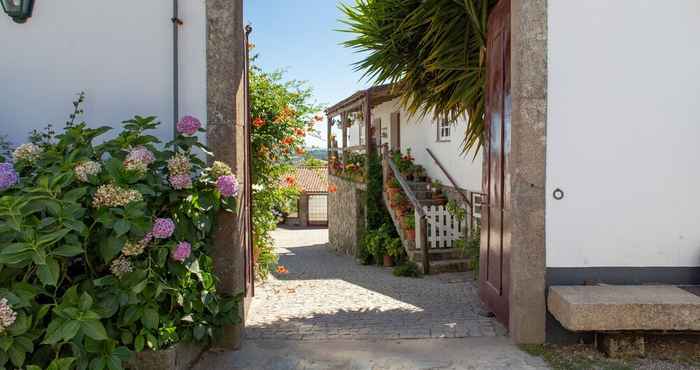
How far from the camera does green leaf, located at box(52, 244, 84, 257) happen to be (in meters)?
2.57

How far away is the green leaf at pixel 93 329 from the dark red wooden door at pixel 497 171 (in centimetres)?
283

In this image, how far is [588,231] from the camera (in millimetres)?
3980

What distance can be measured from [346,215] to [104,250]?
1255cm

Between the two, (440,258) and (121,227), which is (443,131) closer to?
(440,258)

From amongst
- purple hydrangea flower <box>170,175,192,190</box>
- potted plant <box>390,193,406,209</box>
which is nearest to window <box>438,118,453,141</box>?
potted plant <box>390,193,406,209</box>

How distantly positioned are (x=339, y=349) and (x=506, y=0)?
291 centimetres

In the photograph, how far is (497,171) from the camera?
15.2ft

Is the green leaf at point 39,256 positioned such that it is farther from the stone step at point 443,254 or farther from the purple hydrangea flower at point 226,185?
the stone step at point 443,254

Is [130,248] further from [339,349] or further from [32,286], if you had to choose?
[339,349]

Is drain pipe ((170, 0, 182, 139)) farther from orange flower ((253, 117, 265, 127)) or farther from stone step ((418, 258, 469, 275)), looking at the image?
stone step ((418, 258, 469, 275))

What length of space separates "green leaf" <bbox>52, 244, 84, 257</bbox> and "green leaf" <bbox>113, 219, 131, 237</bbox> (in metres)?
0.18

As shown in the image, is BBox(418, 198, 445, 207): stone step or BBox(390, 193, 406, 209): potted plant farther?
BBox(418, 198, 445, 207): stone step

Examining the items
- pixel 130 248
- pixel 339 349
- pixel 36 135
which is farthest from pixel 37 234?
pixel 339 349

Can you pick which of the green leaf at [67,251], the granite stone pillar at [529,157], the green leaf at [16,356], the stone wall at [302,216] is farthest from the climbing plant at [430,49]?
the stone wall at [302,216]
